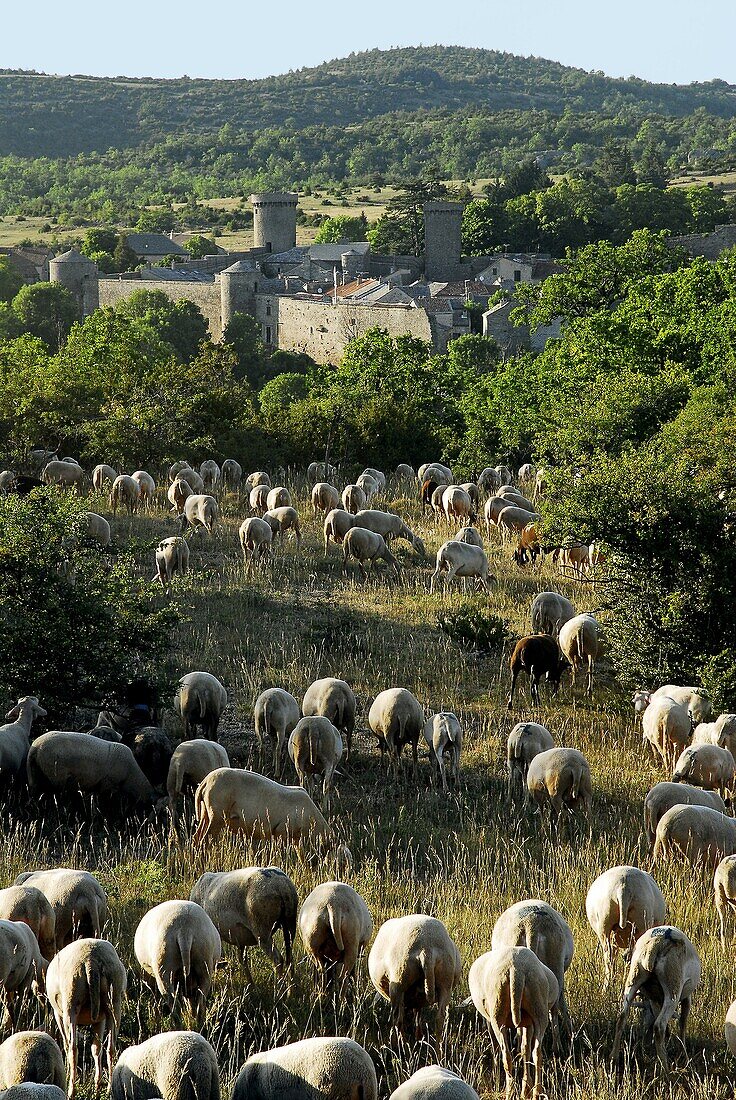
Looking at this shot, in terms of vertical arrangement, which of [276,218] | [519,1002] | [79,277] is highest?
[276,218]

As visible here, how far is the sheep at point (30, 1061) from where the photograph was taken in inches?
231

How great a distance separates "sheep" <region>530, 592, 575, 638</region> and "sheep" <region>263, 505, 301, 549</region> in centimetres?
564

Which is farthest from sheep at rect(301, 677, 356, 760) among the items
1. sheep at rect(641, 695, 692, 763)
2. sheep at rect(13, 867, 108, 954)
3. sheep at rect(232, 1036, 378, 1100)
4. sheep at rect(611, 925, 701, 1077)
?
sheep at rect(232, 1036, 378, 1100)

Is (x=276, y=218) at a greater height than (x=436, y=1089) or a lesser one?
greater

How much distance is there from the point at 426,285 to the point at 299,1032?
93.7 meters

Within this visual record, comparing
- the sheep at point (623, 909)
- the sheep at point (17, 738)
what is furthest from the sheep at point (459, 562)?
the sheep at point (623, 909)

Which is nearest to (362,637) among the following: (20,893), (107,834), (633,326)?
(107,834)

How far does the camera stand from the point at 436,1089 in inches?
219

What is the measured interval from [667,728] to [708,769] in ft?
4.25

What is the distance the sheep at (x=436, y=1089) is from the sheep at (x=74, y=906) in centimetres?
264

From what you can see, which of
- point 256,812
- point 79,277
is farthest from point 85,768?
point 79,277

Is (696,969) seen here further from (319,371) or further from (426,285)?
(426,285)

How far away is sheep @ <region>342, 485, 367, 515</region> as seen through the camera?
73.3ft

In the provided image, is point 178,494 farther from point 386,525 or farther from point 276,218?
point 276,218
